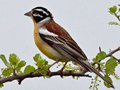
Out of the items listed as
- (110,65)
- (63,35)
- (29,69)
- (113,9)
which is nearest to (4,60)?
(29,69)

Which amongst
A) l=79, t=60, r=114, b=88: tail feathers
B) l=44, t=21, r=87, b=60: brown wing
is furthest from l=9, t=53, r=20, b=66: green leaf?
l=44, t=21, r=87, b=60: brown wing

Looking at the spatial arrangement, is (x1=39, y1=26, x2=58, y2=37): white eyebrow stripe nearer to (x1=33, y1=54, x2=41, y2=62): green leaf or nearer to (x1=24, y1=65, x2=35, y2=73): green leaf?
(x1=33, y1=54, x2=41, y2=62): green leaf

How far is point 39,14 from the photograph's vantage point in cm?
414

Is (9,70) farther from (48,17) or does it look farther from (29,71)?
(48,17)

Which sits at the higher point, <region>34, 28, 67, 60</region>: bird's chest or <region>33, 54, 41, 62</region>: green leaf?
<region>33, 54, 41, 62</region>: green leaf

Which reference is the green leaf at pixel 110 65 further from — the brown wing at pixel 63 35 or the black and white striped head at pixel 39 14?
the black and white striped head at pixel 39 14

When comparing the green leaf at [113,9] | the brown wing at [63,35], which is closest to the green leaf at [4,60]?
the green leaf at [113,9]

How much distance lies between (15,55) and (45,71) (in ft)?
1.02

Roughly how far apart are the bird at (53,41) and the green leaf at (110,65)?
30cm

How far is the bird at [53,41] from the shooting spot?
3242 millimetres

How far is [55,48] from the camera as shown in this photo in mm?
3547

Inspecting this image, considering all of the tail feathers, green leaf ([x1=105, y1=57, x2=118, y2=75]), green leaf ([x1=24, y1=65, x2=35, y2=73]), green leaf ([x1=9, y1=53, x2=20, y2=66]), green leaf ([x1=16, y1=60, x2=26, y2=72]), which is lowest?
the tail feathers

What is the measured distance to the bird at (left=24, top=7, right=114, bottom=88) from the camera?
324 centimetres

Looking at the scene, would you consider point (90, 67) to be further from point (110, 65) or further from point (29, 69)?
point (29, 69)
